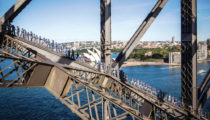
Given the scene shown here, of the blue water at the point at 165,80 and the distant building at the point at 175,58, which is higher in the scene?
the distant building at the point at 175,58

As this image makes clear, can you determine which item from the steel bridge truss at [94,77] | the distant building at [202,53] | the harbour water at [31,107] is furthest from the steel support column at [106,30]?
the distant building at [202,53]

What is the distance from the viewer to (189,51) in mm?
8531

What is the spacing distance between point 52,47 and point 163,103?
24.4ft

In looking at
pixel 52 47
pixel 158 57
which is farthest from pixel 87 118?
pixel 158 57

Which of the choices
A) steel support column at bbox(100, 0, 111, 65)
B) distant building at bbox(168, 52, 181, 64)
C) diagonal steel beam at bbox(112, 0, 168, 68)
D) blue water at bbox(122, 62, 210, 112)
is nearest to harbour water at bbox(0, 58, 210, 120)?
blue water at bbox(122, 62, 210, 112)

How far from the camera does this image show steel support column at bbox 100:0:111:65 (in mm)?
9836

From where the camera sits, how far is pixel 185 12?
8562 millimetres

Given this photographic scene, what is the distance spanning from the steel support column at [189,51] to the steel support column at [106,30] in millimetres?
3489

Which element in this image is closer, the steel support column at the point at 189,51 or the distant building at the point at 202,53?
the steel support column at the point at 189,51

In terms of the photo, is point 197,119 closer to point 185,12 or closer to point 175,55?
point 185,12

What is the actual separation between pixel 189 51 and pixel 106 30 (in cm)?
405

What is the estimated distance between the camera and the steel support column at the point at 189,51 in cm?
838

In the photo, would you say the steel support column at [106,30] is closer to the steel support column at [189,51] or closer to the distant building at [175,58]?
the steel support column at [189,51]

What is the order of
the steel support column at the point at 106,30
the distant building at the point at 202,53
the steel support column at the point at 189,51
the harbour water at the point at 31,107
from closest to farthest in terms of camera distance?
the steel support column at the point at 189,51 → the steel support column at the point at 106,30 → the harbour water at the point at 31,107 → the distant building at the point at 202,53
